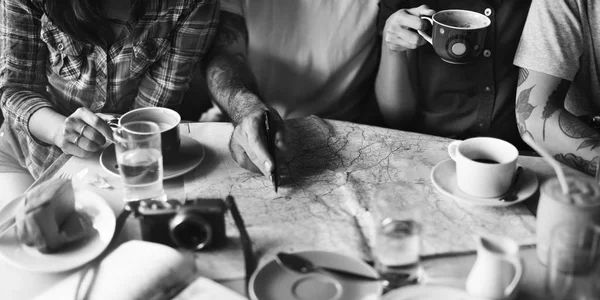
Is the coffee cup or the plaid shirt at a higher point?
the coffee cup

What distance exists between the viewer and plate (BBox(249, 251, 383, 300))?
967mm

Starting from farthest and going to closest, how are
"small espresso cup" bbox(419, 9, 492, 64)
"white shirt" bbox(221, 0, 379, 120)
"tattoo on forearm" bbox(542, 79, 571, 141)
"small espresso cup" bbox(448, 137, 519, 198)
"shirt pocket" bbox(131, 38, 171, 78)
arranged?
1. "white shirt" bbox(221, 0, 379, 120)
2. "shirt pocket" bbox(131, 38, 171, 78)
3. "tattoo on forearm" bbox(542, 79, 571, 141)
4. "small espresso cup" bbox(419, 9, 492, 64)
5. "small espresso cup" bbox(448, 137, 519, 198)

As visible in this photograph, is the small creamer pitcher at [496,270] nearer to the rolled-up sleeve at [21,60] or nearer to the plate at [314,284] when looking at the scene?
the plate at [314,284]

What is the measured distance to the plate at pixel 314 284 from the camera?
97cm

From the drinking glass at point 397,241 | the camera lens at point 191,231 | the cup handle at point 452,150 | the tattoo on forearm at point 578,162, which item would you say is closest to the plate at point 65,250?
the camera lens at point 191,231

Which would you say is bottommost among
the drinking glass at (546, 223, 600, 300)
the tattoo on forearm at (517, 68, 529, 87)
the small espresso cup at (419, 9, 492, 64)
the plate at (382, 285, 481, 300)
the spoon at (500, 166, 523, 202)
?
the plate at (382, 285, 481, 300)

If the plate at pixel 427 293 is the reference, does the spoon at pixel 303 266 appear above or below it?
below

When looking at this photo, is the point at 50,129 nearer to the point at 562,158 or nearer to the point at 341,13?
the point at 341,13

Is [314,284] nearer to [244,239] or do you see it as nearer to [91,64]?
[244,239]

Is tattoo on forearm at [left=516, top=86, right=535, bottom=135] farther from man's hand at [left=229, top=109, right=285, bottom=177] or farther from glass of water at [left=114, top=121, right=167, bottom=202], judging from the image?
glass of water at [left=114, top=121, right=167, bottom=202]

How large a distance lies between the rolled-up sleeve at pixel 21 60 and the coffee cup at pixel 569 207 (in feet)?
4.19

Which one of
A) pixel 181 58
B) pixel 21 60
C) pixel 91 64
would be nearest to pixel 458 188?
pixel 181 58

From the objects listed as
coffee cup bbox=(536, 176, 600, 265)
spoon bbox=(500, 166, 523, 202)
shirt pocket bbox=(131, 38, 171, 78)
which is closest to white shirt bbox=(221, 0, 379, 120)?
shirt pocket bbox=(131, 38, 171, 78)

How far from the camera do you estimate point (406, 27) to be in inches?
64.6
